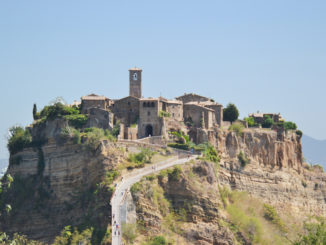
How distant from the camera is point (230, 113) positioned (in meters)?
94.4

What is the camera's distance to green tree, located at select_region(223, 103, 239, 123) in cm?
9444

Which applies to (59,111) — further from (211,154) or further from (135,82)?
(211,154)

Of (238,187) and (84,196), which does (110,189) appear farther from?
(238,187)

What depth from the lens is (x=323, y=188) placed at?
353 ft

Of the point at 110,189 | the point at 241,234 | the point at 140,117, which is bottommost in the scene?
the point at 241,234

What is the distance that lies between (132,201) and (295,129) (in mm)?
44575

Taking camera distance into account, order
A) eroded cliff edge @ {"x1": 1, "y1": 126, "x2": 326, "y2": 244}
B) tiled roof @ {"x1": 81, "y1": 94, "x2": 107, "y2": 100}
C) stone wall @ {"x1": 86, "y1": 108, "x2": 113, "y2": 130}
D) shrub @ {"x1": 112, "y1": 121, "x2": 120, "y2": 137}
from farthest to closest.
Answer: tiled roof @ {"x1": 81, "y1": 94, "x2": 107, "y2": 100} → stone wall @ {"x1": 86, "y1": 108, "x2": 113, "y2": 130} → shrub @ {"x1": 112, "y1": 121, "x2": 120, "y2": 137} → eroded cliff edge @ {"x1": 1, "y1": 126, "x2": 326, "y2": 244}

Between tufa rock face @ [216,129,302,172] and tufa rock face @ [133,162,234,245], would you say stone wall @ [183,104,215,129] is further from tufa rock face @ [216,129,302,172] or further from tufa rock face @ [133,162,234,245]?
tufa rock face @ [133,162,234,245]

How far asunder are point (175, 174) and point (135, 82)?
19.0 m

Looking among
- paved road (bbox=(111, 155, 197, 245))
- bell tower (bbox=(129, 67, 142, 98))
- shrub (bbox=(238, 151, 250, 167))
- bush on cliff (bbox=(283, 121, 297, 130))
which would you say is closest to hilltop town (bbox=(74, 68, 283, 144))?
bell tower (bbox=(129, 67, 142, 98))

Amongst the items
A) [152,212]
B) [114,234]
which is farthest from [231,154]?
[114,234]

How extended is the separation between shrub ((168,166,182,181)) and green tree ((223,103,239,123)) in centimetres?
2141

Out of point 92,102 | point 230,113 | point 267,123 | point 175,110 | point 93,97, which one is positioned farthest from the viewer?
point 267,123

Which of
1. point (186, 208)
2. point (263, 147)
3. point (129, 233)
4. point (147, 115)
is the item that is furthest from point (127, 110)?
point (129, 233)
